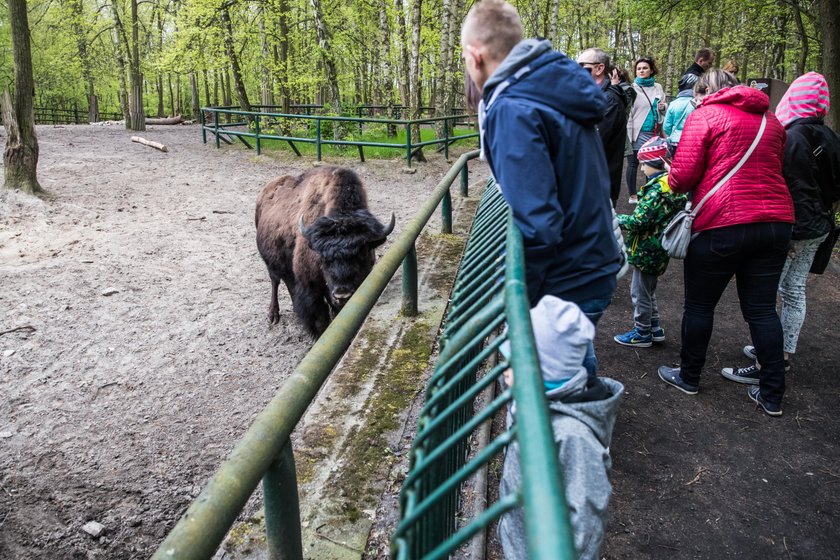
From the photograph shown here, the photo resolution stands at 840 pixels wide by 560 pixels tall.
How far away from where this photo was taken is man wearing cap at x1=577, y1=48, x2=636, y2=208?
192 inches

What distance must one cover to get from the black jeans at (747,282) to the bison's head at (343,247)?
2531 mm

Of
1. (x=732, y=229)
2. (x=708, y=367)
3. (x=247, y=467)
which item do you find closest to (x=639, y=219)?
(x=732, y=229)

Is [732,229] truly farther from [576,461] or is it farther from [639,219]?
A: [576,461]

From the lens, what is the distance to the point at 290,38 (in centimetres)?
1947

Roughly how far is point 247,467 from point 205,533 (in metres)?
0.19

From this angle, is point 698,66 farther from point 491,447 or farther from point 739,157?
point 491,447

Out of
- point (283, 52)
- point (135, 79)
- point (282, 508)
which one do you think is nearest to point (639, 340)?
point (282, 508)

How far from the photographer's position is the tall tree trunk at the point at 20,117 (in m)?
9.30

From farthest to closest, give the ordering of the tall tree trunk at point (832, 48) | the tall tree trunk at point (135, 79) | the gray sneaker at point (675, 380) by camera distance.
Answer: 1. the tall tree trunk at point (135, 79)
2. the tall tree trunk at point (832, 48)
3. the gray sneaker at point (675, 380)

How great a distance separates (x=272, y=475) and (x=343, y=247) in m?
3.36

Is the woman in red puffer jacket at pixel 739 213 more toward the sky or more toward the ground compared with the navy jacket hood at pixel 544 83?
more toward the ground

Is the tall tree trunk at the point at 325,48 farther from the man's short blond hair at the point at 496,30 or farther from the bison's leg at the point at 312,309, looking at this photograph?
the man's short blond hair at the point at 496,30

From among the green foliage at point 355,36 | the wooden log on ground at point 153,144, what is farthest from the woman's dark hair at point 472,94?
the wooden log on ground at point 153,144

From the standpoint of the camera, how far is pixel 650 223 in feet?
13.0
